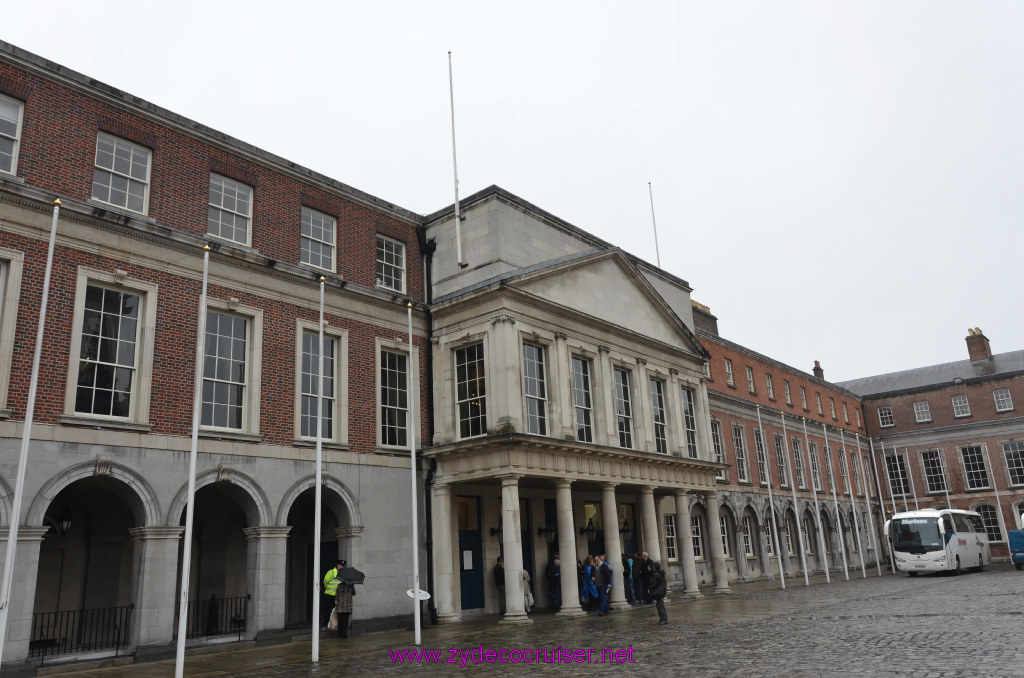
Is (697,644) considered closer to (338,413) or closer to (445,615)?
(445,615)

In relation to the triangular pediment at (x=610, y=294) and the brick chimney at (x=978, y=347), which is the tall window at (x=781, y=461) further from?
the brick chimney at (x=978, y=347)

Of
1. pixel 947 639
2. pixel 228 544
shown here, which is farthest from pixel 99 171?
pixel 947 639

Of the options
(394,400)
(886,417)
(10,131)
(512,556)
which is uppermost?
(10,131)

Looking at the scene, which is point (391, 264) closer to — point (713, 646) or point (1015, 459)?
point (713, 646)

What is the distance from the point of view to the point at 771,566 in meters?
40.0

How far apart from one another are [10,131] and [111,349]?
488 centimetres

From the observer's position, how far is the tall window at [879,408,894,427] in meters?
58.6

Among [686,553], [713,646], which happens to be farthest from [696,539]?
[713,646]

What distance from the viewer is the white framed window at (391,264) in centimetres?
2333

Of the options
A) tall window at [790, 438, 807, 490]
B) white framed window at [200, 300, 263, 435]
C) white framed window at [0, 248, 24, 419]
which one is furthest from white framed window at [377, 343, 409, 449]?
tall window at [790, 438, 807, 490]

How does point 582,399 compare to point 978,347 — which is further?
point 978,347

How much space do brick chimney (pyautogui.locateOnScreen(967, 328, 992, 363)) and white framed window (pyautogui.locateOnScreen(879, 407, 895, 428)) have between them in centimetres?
775

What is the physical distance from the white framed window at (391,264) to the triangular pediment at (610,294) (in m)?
3.82

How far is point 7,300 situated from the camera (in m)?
15.0
